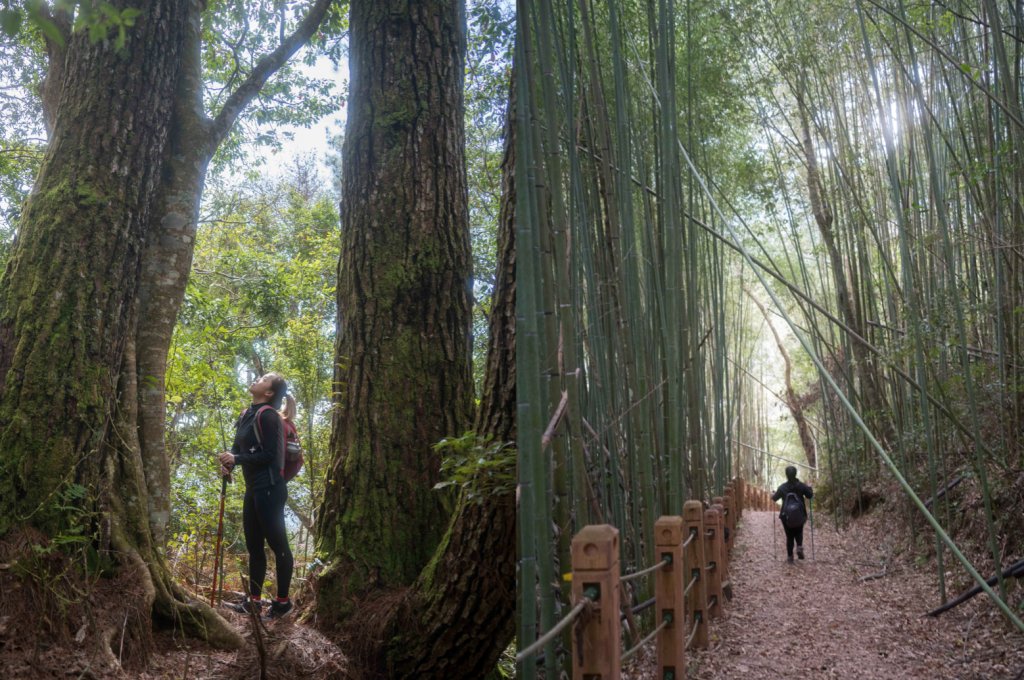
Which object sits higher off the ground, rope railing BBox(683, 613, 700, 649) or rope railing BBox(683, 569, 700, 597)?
rope railing BBox(683, 569, 700, 597)

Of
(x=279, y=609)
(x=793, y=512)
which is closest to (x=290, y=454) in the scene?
(x=279, y=609)

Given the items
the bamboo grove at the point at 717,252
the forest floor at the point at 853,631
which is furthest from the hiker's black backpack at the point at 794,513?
the bamboo grove at the point at 717,252

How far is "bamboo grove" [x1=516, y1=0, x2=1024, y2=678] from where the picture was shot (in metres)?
1.74

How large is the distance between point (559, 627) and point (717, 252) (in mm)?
3559

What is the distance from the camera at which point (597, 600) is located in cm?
156

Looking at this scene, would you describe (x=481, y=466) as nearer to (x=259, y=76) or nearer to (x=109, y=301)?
(x=109, y=301)

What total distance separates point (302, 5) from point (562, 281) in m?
4.46

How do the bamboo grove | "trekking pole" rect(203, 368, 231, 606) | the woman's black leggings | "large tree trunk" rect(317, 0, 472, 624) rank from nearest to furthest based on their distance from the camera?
1. the bamboo grove
2. "large tree trunk" rect(317, 0, 472, 624)
3. the woman's black leggings
4. "trekking pole" rect(203, 368, 231, 606)

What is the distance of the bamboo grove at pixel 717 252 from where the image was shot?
1741 mm

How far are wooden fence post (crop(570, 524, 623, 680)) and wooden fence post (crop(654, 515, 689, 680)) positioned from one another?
88cm

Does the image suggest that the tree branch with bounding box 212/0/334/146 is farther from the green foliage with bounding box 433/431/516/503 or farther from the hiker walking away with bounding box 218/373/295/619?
the green foliage with bounding box 433/431/516/503

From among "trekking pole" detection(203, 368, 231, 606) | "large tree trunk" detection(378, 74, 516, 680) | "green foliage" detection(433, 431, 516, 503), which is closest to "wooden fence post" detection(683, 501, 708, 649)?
"large tree trunk" detection(378, 74, 516, 680)

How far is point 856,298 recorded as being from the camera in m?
6.04

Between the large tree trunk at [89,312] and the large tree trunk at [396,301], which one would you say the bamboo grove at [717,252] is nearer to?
the large tree trunk at [396,301]
